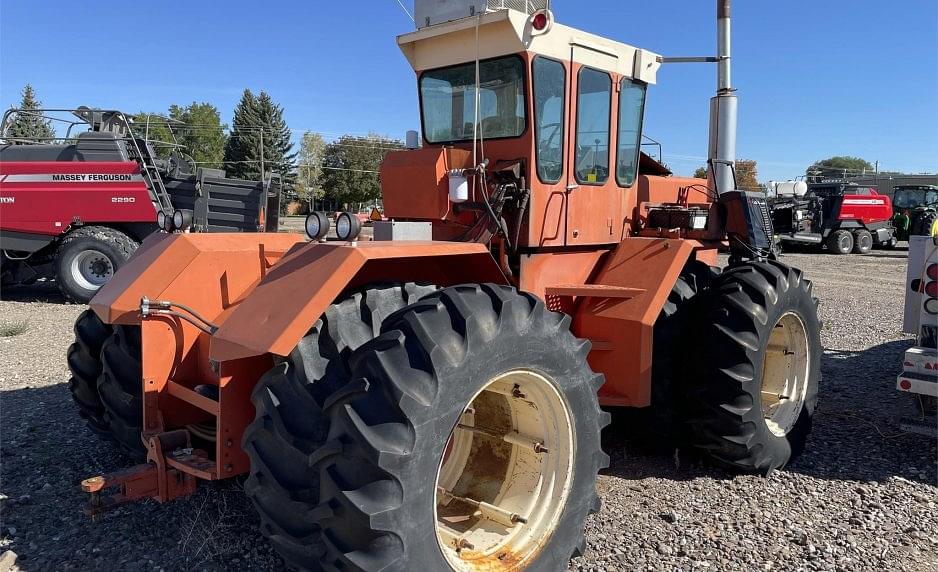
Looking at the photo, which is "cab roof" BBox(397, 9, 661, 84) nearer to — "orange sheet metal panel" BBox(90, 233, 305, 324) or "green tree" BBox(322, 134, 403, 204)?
"orange sheet metal panel" BBox(90, 233, 305, 324)

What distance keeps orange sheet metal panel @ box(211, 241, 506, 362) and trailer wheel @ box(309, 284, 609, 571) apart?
0.86 ft

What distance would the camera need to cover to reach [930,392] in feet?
15.2

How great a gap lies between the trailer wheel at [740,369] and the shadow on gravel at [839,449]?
23 cm

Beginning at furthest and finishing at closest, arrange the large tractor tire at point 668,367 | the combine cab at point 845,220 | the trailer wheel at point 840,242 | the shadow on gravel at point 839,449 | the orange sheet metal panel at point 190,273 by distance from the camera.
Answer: the trailer wheel at point 840,242
the combine cab at point 845,220
the shadow on gravel at point 839,449
the large tractor tire at point 668,367
the orange sheet metal panel at point 190,273

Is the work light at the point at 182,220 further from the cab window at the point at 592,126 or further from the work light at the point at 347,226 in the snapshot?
the cab window at the point at 592,126

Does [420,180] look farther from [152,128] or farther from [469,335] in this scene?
[152,128]

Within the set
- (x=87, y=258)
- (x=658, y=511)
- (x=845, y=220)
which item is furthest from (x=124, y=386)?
(x=845, y=220)

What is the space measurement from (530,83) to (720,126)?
2.67 m

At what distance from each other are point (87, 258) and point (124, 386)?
8.80m

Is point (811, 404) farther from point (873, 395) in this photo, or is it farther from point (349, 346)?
point (349, 346)

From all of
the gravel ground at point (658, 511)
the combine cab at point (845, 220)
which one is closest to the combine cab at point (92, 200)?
the gravel ground at point (658, 511)

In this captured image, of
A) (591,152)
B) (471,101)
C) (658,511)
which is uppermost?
(471,101)

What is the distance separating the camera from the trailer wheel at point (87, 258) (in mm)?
11133

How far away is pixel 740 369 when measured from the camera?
4.14m
